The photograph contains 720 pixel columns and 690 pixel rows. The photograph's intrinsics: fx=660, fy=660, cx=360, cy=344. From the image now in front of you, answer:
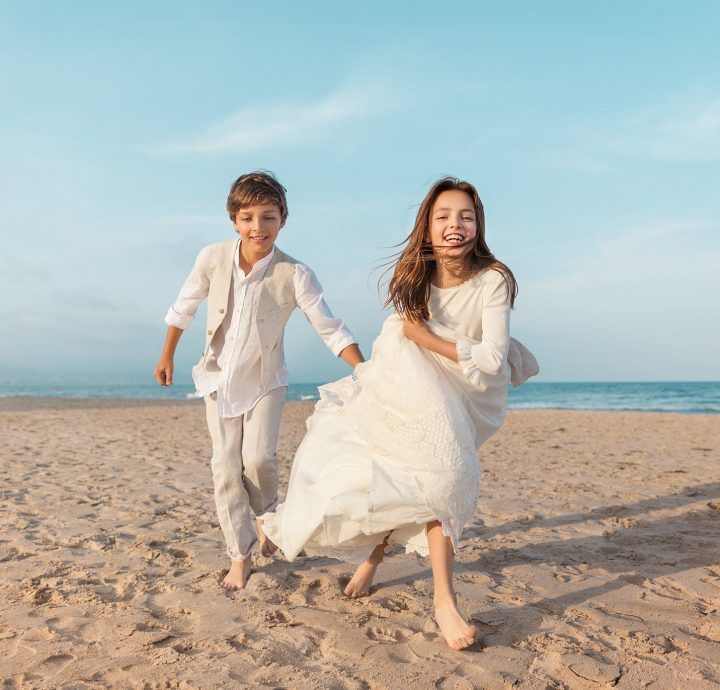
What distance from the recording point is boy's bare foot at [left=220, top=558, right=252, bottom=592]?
341cm

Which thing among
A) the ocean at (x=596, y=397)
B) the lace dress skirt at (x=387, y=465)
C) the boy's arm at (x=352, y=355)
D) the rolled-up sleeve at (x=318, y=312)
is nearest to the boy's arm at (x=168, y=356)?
the rolled-up sleeve at (x=318, y=312)

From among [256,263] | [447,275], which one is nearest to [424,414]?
[447,275]

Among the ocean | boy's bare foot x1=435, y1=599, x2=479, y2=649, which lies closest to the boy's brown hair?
boy's bare foot x1=435, y1=599, x2=479, y2=649

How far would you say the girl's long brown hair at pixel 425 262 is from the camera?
293 centimetres

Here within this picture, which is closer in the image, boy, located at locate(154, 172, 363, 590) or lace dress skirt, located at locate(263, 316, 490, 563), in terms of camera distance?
lace dress skirt, located at locate(263, 316, 490, 563)

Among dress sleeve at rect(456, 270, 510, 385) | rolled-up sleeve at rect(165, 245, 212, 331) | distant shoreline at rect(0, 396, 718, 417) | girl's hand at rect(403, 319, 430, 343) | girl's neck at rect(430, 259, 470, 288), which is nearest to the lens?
dress sleeve at rect(456, 270, 510, 385)

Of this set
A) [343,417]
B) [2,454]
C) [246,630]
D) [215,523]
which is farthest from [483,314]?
[2,454]

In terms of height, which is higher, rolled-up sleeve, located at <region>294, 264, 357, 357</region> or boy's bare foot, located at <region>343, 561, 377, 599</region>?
rolled-up sleeve, located at <region>294, 264, 357, 357</region>

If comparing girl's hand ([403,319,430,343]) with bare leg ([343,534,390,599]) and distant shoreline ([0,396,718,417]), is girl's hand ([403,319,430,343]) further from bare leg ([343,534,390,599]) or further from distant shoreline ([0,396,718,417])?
distant shoreline ([0,396,718,417])

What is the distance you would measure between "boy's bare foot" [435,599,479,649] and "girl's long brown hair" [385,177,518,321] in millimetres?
1208

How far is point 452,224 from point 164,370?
76.2 inches

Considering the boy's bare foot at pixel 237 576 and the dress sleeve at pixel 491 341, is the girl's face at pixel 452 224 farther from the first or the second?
the boy's bare foot at pixel 237 576

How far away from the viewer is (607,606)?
10.5 ft

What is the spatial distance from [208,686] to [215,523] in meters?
2.69
